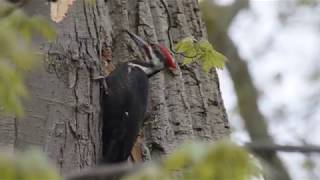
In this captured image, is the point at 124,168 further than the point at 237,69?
No

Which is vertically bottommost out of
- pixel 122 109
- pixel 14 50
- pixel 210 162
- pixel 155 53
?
pixel 210 162

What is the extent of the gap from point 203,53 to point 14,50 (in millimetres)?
1472

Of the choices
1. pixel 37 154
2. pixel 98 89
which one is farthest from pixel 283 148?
pixel 98 89

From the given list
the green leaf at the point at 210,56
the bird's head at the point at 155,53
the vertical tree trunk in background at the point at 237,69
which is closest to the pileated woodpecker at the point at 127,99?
the bird's head at the point at 155,53

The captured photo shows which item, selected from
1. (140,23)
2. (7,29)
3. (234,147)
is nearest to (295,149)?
(234,147)

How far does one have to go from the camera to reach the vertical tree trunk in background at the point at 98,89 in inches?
108

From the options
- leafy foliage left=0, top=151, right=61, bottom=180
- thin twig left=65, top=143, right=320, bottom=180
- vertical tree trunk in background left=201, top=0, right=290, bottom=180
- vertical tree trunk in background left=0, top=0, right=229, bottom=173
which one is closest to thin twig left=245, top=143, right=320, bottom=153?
thin twig left=65, top=143, right=320, bottom=180

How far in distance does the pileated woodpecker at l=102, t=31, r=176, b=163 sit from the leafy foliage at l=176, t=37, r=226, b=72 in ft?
0.47

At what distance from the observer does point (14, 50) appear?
5.39 feet

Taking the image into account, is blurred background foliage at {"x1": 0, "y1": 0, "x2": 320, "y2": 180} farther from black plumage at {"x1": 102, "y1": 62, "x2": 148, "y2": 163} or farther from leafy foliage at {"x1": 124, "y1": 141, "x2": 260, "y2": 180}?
black plumage at {"x1": 102, "y1": 62, "x2": 148, "y2": 163}

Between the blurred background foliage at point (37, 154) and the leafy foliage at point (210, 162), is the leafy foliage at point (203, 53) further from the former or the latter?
the leafy foliage at point (210, 162)

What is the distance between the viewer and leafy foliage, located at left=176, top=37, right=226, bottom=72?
3.01m

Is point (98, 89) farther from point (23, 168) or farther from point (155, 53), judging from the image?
point (23, 168)

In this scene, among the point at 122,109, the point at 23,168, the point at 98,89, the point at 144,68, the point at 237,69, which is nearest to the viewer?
the point at 23,168
